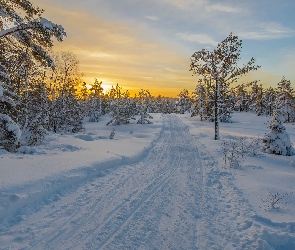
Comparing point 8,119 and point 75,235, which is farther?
point 8,119

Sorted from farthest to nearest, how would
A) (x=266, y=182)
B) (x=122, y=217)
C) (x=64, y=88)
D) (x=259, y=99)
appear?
(x=259, y=99) → (x=64, y=88) → (x=266, y=182) → (x=122, y=217)

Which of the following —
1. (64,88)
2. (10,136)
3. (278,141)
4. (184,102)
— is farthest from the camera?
(184,102)

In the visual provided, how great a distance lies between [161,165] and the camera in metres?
11.7

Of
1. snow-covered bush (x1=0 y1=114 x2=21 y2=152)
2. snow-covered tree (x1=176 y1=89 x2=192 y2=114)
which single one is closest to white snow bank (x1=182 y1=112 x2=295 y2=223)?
snow-covered bush (x1=0 y1=114 x2=21 y2=152)

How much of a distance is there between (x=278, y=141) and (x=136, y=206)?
41.2 ft

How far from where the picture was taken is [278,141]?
49.8 ft

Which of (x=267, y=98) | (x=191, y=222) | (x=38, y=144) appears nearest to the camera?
(x=191, y=222)

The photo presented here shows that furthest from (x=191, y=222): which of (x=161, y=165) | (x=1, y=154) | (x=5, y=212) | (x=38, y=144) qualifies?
(x=38, y=144)

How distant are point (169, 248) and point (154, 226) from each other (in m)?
0.90

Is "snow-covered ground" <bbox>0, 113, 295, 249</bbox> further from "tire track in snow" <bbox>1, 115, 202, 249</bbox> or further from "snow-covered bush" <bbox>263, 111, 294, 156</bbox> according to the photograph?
"snow-covered bush" <bbox>263, 111, 294, 156</bbox>

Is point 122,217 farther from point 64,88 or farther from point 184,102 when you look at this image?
point 184,102

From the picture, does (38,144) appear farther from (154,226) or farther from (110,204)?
(154,226)

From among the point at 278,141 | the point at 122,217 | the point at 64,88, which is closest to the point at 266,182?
the point at 122,217

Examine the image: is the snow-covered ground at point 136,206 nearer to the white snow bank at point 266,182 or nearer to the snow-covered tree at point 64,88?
the white snow bank at point 266,182
